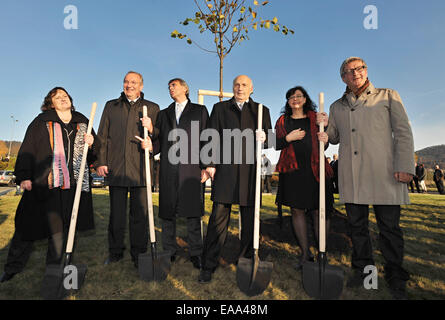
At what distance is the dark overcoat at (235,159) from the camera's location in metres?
2.98

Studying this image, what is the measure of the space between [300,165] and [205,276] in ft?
5.66

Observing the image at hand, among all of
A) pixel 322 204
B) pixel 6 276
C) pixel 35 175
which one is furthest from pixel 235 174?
pixel 6 276

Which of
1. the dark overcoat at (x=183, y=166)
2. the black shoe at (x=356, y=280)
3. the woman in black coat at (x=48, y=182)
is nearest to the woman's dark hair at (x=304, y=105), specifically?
the dark overcoat at (x=183, y=166)

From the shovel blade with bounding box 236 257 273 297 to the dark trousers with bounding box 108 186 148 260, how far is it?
147 centimetres

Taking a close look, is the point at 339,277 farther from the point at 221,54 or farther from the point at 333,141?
the point at 221,54

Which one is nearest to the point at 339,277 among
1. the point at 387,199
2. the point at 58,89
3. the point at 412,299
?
the point at 412,299

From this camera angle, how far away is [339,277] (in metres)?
2.32

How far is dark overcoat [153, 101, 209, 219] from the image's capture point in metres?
3.32

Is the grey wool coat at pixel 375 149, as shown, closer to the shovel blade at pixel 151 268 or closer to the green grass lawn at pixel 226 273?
the green grass lawn at pixel 226 273

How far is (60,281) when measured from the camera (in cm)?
240

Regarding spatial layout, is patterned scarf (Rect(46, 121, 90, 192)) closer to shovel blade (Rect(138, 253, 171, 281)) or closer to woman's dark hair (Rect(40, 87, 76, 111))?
woman's dark hair (Rect(40, 87, 76, 111))

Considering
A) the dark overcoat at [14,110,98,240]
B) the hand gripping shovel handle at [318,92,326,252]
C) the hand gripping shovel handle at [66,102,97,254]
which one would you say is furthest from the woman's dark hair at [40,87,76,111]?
the hand gripping shovel handle at [318,92,326,252]

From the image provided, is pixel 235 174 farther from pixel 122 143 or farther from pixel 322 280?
pixel 122 143
